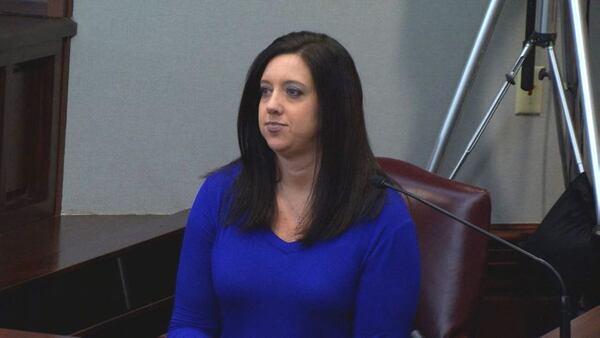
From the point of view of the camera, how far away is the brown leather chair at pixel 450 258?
2119 mm

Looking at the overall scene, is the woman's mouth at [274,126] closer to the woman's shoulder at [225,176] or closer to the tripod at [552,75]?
the woman's shoulder at [225,176]

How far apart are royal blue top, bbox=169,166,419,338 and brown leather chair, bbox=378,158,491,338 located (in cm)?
23

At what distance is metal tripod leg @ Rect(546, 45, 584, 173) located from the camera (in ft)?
8.80

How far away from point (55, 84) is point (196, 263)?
1.15 metres

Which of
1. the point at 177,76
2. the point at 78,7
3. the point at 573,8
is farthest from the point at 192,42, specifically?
the point at 573,8

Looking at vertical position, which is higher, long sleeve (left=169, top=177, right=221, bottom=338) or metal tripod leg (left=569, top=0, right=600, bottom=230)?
metal tripod leg (left=569, top=0, right=600, bottom=230)

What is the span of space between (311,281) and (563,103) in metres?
1.09

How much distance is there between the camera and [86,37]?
2.97m

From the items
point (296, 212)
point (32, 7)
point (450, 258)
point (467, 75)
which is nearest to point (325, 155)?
point (296, 212)

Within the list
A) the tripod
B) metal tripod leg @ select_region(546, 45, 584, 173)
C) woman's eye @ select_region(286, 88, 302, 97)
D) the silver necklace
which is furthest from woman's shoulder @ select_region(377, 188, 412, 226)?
metal tripod leg @ select_region(546, 45, 584, 173)

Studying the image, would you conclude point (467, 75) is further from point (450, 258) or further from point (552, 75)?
point (450, 258)

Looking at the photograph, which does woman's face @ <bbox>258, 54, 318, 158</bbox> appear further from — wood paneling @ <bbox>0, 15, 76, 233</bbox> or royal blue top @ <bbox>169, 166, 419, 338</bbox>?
wood paneling @ <bbox>0, 15, 76, 233</bbox>

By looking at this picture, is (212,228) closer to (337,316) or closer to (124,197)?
(337,316)

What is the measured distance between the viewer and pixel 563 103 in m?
2.70
